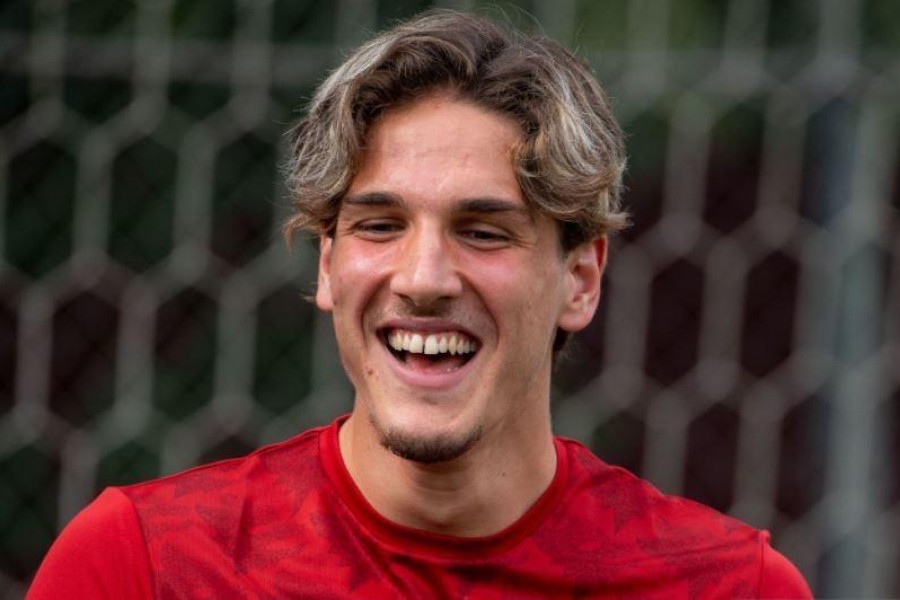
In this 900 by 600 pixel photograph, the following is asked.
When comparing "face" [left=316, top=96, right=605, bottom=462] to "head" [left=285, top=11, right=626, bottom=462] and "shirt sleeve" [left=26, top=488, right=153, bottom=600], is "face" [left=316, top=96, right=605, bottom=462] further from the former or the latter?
"shirt sleeve" [left=26, top=488, right=153, bottom=600]

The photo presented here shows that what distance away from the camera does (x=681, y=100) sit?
2965 millimetres

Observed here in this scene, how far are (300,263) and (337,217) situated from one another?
68cm

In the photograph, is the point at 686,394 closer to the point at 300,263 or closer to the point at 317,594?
the point at 300,263

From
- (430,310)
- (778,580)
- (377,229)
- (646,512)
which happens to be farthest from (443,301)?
(778,580)

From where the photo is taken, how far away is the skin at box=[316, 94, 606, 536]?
216cm

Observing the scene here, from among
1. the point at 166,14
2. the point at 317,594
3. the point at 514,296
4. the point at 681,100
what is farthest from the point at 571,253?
the point at 166,14

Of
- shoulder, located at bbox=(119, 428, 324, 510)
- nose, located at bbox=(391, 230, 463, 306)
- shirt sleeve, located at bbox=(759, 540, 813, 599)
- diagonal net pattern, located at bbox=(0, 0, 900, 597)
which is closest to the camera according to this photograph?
nose, located at bbox=(391, 230, 463, 306)

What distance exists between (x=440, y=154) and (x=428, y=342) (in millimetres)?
201

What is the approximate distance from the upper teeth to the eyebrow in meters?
0.13

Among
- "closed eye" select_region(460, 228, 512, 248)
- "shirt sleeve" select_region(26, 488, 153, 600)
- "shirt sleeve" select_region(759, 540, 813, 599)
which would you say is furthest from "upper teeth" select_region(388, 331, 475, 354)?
"shirt sleeve" select_region(759, 540, 813, 599)

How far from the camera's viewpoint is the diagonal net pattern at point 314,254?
2.94 metres

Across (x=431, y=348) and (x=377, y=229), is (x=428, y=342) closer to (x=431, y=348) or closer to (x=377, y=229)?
(x=431, y=348)

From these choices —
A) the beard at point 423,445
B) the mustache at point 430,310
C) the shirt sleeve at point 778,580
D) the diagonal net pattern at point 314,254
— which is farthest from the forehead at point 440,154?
the diagonal net pattern at point 314,254

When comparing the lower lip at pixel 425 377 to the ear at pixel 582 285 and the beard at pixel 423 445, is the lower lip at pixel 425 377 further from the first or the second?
the ear at pixel 582 285
